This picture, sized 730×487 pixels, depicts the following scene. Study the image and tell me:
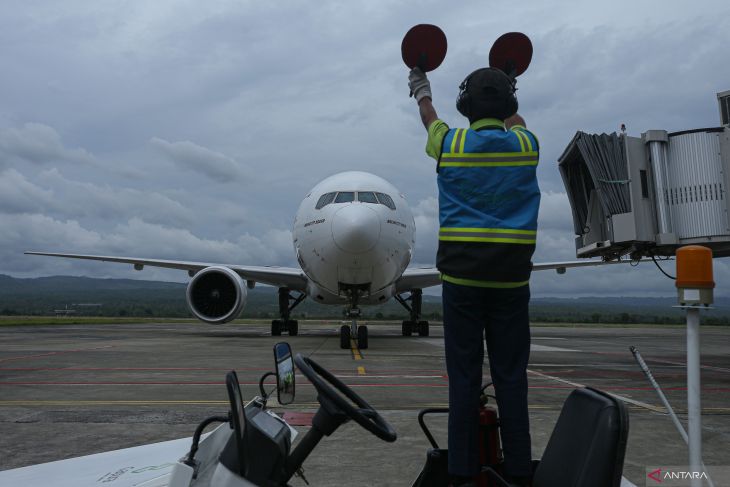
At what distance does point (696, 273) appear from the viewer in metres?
1.61

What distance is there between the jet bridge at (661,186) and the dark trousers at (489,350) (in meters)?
4.62

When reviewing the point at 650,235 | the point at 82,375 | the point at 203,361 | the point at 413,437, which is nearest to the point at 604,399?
the point at 413,437

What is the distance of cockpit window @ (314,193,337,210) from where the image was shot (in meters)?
12.6

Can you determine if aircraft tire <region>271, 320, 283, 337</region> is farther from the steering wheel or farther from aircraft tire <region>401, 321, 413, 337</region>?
Answer: the steering wheel

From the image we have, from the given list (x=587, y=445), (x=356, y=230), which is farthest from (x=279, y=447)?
(x=356, y=230)

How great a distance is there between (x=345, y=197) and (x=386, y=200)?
0.95m

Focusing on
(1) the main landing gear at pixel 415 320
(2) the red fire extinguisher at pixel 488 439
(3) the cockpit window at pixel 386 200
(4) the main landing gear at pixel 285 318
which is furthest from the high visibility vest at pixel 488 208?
(1) the main landing gear at pixel 415 320

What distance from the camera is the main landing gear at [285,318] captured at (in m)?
19.0

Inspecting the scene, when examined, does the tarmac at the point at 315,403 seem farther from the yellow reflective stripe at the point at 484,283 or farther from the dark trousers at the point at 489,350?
the yellow reflective stripe at the point at 484,283

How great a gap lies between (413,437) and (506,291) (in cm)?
206

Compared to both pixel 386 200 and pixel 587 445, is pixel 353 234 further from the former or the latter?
pixel 587 445

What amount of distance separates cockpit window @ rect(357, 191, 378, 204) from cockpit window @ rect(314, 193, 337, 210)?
567mm

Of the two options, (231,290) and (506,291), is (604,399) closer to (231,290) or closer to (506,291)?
(506,291)

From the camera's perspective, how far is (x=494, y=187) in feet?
7.60
